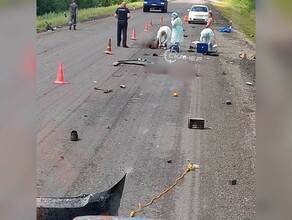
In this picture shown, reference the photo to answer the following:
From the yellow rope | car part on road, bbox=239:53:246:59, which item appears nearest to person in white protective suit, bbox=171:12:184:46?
car part on road, bbox=239:53:246:59

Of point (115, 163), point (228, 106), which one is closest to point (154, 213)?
point (115, 163)

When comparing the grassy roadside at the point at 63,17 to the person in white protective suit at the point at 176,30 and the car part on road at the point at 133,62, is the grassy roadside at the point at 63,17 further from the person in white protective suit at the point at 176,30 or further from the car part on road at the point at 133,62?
the car part on road at the point at 133,62

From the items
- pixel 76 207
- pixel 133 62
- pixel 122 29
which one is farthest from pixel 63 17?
pixel 76 207

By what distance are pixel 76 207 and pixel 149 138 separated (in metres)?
4.81

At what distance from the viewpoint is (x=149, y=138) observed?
9102 millimetres

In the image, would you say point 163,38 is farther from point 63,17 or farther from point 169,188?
point 169,188

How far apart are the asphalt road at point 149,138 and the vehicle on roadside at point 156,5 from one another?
3280 cm

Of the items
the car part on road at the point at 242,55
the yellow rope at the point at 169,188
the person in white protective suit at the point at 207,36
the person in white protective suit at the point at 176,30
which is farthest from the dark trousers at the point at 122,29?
the yellow rope at the point at 169,188

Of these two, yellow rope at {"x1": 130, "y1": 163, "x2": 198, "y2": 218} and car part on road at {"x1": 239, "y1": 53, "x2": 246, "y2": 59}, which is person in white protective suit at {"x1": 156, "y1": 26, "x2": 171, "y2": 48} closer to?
car part on road at {"x1": 239, "y1": 53, "x2": 246, "y2": 59}

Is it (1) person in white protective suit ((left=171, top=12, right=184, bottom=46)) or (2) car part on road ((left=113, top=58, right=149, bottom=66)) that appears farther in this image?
(1) person in white protective suit ((left=171, top=12, right=184, bottom=46))

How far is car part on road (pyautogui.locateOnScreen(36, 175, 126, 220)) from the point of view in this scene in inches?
167

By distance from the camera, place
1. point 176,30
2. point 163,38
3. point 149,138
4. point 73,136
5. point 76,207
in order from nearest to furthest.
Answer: point 76,207
point 73,136
point 149,138
point 176,30
point 163,38

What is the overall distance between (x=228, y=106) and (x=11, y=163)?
1040 cm

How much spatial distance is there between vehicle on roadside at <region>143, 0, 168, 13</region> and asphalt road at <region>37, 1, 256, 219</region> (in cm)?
3280
